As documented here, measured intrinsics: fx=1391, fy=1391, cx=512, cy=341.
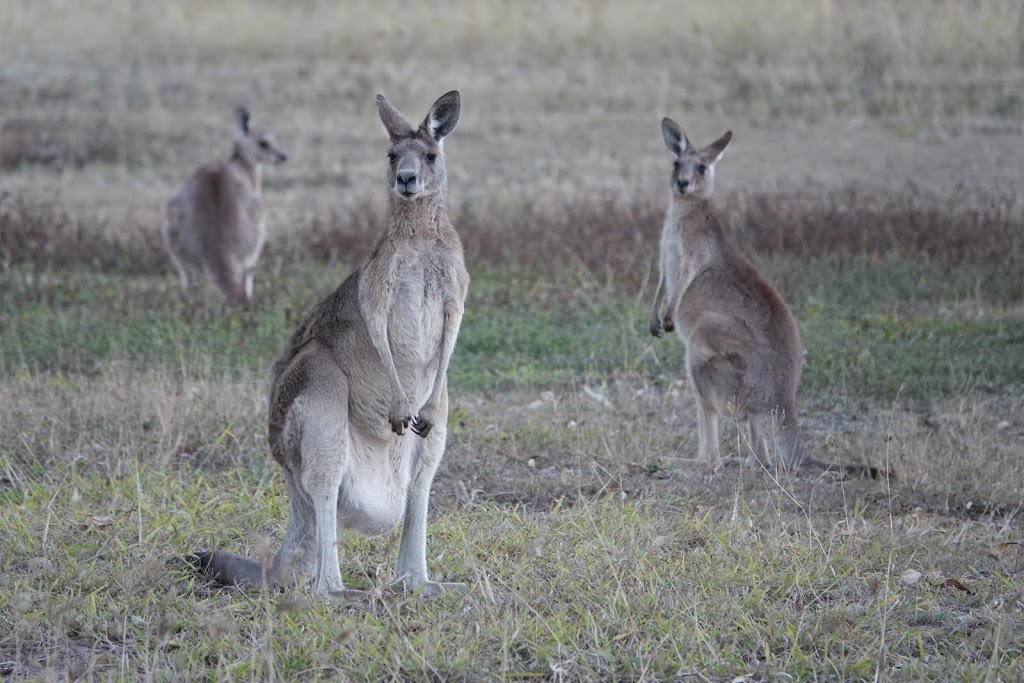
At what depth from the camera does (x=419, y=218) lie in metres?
4.22

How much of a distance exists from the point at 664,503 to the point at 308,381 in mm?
1638

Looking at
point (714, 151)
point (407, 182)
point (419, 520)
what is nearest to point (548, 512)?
point (419, 520)

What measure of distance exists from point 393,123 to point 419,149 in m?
0.16

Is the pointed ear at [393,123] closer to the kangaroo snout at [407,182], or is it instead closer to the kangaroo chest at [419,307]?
the kangaroo snout at [407,182]

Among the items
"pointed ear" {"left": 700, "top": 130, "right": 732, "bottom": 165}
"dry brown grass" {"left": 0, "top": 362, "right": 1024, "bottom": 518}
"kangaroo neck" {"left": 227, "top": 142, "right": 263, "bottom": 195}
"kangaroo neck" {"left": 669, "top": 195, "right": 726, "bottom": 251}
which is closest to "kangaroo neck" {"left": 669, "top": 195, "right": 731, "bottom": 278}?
"kangaroo neck" {"left": 669, "top": 195, "right": 726, "bottom": 251}

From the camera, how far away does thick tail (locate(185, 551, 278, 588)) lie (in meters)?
4.06

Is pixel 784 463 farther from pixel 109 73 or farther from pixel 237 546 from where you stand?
pixel 109 73

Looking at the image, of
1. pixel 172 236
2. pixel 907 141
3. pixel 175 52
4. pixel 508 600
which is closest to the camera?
pixel 508 600

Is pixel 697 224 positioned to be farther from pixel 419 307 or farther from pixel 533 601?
pixel 533 601

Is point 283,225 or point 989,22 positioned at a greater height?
point 989,22

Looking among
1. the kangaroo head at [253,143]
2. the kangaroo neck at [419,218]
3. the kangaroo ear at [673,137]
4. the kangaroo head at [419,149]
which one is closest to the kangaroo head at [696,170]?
the kangaroo ear at [673,137]

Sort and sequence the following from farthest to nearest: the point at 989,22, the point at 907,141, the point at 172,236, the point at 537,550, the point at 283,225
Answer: the point at 989,22 → the point at 907,141 → the point at 283,225 → the point at 172,236 → the point at 537,550

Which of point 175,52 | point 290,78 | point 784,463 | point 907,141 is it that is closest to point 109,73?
point 175,52

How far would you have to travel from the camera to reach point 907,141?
1318 cm
